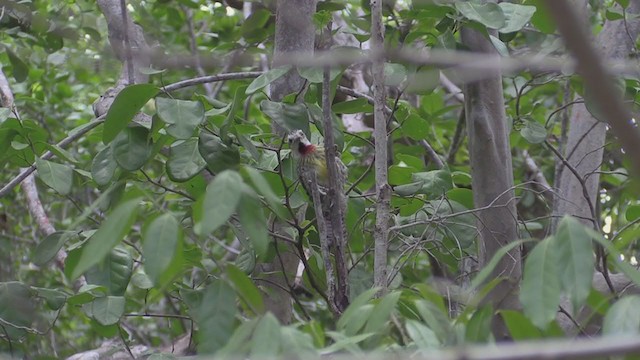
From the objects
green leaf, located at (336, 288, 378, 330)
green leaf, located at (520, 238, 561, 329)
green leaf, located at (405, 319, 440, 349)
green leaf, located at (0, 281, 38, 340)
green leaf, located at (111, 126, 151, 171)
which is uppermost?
green leaf, located at (520, 238, 561, 329)

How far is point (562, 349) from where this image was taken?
557 millimetres

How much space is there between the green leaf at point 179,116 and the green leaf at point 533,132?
0.82m

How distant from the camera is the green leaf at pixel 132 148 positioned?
1.41m

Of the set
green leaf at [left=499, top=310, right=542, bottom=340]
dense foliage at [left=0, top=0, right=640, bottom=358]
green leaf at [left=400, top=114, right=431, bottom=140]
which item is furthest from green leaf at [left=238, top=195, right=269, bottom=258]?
green leaf at [left=400, top=114, right=431, bottom=140]

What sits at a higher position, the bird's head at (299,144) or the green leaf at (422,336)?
the bird's head at (299,144)

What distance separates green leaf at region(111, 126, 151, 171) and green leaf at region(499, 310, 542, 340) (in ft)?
2.33

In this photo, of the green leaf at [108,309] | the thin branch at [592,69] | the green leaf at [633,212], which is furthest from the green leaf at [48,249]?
the thin branch at [592,69]

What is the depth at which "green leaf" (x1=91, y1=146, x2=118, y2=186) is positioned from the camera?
1473 mm

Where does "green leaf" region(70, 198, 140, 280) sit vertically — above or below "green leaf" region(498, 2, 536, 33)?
below

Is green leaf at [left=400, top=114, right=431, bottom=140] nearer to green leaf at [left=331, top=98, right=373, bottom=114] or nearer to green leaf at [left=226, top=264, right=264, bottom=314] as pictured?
green leaf at [left=331, top=98, right=373, bottom=114]

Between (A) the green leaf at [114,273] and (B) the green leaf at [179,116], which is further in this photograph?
(A) the green leaf at [114,273]

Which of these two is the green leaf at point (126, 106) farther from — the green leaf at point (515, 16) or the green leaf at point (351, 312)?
the green leaf at point (515, 16)

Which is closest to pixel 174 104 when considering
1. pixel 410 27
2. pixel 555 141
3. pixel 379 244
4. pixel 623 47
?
pixel 379 244

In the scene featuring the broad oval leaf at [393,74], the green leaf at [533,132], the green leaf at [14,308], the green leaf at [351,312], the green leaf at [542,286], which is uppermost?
the broad oval leaf at [393,74]
